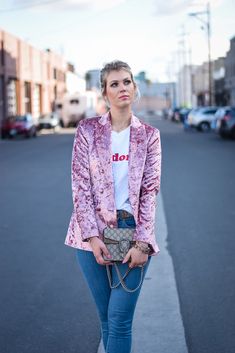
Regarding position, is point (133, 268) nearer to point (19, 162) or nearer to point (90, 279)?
point (90, 279)

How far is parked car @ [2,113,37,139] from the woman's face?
36330 mm

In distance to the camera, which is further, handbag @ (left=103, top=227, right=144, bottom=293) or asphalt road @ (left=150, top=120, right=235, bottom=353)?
asphalt road @ (left=150, top=120, right=235, bottom=353)

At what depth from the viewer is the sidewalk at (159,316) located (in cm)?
427

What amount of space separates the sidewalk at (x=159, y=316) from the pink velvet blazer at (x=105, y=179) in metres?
1.35

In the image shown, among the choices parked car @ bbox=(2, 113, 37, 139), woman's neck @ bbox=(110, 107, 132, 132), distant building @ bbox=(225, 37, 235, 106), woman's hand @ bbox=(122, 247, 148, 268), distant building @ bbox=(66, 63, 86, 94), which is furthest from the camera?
distant building @ bbox=(66, 63, 86, 94)

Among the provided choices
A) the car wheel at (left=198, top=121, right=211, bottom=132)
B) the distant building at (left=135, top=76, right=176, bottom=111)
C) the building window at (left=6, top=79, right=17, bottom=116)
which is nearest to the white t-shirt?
the car wheel at (left=198, top=121, right=211, bottom=132)

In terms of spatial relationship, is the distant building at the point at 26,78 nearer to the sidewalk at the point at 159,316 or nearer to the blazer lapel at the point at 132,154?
the sidewalk at the point at 159,316

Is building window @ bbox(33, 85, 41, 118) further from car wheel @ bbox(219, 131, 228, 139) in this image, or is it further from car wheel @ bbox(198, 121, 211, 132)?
car wheel @ bbox(219, 131, 228, 139)

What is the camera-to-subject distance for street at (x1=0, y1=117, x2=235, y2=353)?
14.7 feet

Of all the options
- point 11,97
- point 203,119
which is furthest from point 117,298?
point 11,97

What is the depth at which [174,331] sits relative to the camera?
A: 14.9ft

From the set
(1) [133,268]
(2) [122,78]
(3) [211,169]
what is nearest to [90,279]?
(1) [133,268]

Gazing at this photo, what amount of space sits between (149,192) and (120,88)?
564mm

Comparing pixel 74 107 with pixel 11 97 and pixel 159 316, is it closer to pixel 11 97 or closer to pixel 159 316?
pixel 11 97
